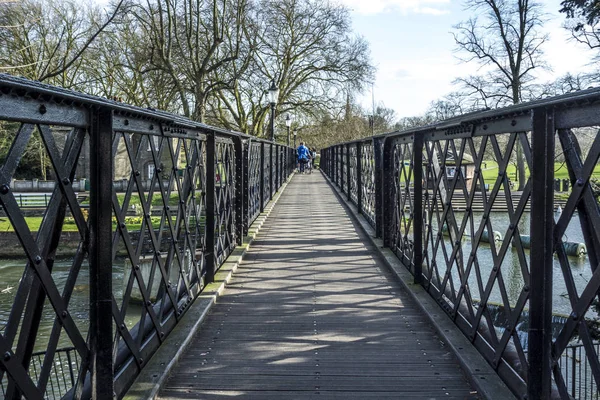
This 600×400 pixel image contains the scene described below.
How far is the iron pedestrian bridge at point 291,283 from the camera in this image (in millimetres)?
2570

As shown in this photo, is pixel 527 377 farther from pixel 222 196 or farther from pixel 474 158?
pixel 222 196

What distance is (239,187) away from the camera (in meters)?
8.38

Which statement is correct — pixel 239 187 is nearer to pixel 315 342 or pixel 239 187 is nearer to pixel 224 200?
pixel 224 200

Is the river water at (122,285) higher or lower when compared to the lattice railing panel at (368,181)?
lower

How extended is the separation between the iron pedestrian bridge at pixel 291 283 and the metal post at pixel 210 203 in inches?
0.7

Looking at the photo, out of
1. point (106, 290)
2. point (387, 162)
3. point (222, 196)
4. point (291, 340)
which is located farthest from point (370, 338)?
point (387, 162)

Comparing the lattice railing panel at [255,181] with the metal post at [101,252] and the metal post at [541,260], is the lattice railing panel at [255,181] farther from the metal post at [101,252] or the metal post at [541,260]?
the metal post at [541,260]

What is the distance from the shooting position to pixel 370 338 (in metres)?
4.51

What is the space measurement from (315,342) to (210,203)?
205 centimetres

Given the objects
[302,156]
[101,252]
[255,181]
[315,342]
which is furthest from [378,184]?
[302,156]

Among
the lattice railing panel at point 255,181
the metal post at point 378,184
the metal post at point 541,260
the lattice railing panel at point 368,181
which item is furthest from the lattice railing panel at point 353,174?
the metal post at point 541,260

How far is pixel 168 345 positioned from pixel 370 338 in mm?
1416

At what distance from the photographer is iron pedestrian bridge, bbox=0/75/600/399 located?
2.57 m

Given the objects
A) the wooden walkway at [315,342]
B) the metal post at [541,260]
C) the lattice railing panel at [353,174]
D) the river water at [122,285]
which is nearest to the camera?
the metal post at [541,260]
